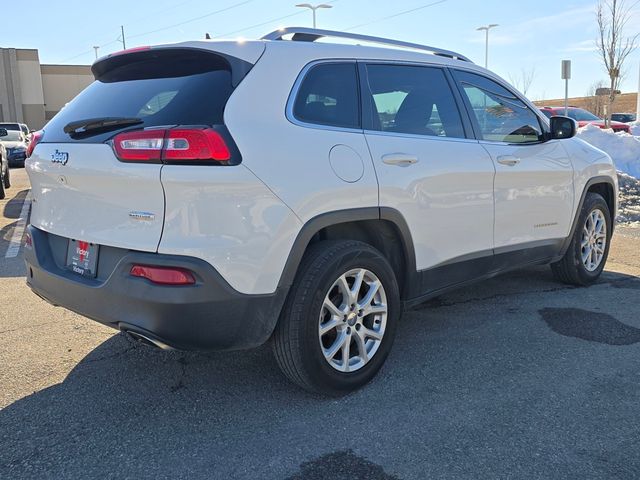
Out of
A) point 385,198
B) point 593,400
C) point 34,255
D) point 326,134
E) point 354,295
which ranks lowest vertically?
point 593,400

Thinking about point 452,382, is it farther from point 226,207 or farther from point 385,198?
point 226,207

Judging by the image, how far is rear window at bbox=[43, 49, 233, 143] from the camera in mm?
2857

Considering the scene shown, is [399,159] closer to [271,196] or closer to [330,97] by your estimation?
[330,97]

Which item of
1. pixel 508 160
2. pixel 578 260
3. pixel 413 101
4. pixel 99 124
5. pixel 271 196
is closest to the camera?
pixel 271 196

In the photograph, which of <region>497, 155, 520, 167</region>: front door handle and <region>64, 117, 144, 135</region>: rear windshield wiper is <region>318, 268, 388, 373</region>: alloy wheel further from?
<region>497, 155, 520, 167</region>: front door handle

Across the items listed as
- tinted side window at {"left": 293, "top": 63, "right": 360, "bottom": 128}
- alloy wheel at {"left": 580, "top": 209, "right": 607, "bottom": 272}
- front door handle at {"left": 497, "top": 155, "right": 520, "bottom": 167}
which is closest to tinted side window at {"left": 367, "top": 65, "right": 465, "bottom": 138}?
tinted side window at {"left": 293, "top": 63, "right": 360, "bottom": 128}

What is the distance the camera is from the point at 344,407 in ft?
10.6

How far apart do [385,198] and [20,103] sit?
63.8m

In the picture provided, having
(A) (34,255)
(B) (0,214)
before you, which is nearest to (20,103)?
(B) (0,214)

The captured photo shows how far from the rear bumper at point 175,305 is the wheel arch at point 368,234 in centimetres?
23

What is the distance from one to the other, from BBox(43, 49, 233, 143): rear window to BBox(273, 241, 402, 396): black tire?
Answer: 2.84 ft

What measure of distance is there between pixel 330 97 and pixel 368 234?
818 mm

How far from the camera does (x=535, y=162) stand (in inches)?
181

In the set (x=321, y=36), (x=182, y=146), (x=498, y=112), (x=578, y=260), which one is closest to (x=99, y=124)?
(x=182, y=146)
